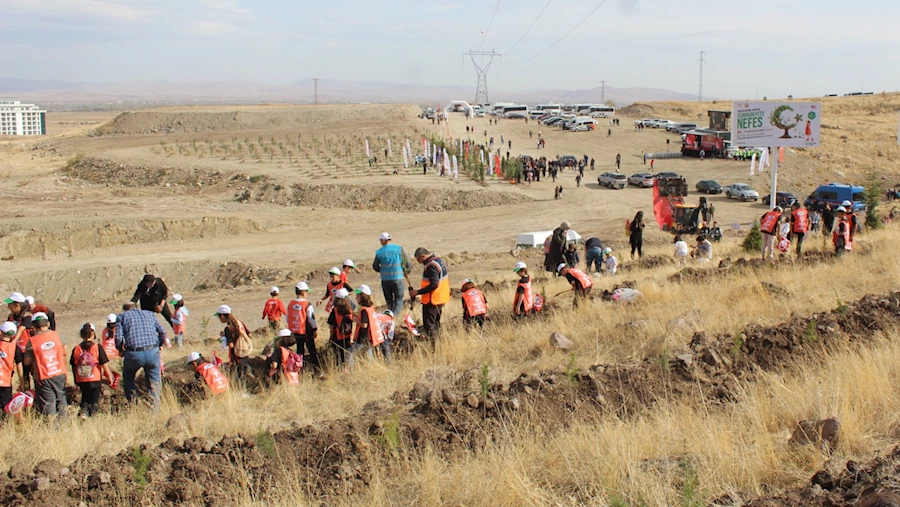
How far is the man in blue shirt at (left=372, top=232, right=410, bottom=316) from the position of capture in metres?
11.4

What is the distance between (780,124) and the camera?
74.8 ft

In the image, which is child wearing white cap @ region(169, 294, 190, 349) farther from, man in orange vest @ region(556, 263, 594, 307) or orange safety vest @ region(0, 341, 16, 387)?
man in orange vest @ region(556, 263, 594, 307)

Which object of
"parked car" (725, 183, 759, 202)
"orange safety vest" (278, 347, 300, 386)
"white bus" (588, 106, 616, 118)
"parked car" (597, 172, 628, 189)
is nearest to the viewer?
"orange safety vest" (278, 347, 300, 386)

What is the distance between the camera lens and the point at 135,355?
8062 millimetres

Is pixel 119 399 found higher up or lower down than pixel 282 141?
lower down

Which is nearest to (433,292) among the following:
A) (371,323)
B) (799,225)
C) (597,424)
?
(371,323)

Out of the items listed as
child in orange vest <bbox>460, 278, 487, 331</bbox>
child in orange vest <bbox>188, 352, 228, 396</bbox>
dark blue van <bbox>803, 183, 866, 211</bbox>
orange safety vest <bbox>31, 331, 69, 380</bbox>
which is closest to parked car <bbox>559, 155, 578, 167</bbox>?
dark blue van <bbox>803, 183, 866, 211</bbox>

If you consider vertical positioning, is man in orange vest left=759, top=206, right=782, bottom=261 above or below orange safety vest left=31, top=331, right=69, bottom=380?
above

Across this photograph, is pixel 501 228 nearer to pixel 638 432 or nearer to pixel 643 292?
pixel 643 292

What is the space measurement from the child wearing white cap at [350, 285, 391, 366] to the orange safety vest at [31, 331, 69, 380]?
3085mm

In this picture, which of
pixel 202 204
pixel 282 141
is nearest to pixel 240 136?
pixel 282 141

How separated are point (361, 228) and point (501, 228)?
6029 mm

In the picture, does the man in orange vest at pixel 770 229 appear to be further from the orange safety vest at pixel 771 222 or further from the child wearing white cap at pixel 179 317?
the child wearing white cap at pixel 179 317

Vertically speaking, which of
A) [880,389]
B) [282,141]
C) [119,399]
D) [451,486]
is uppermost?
[282,141]
